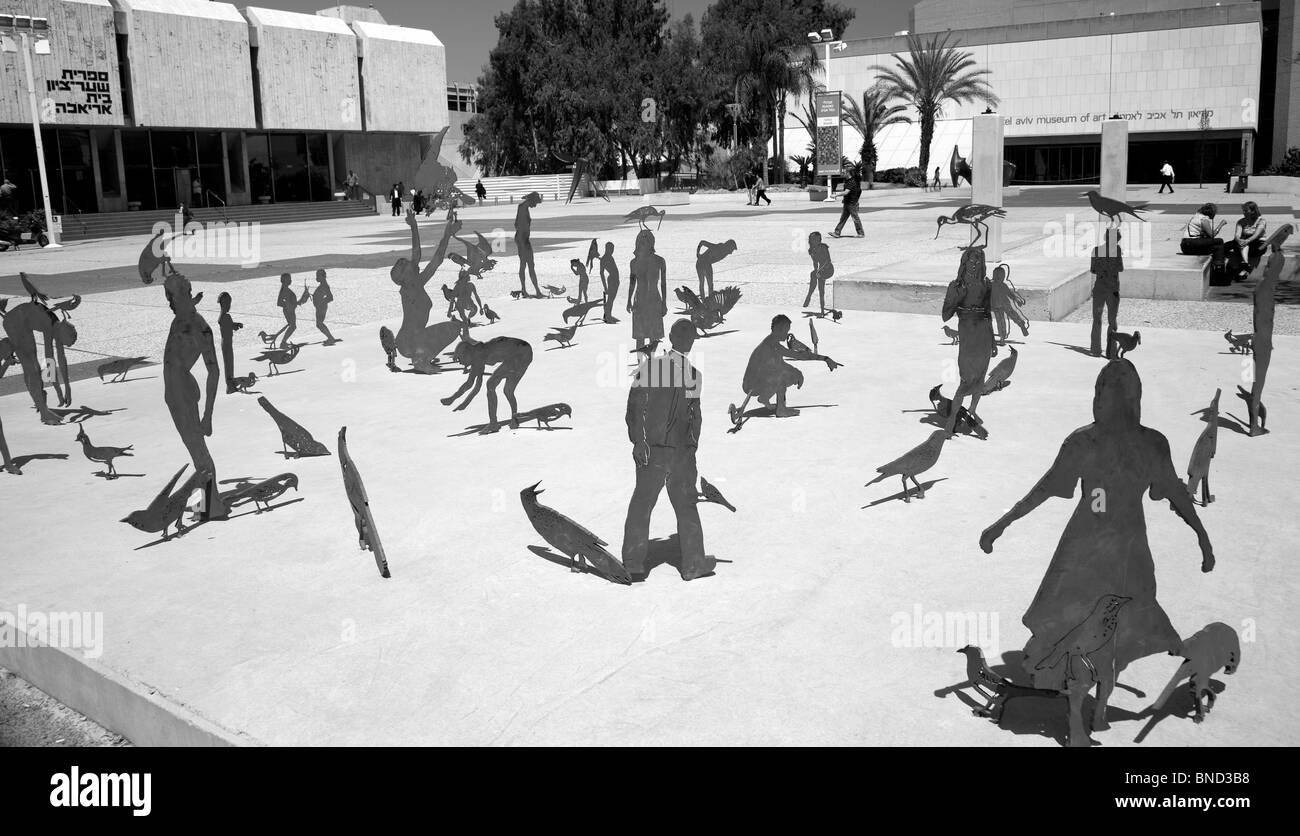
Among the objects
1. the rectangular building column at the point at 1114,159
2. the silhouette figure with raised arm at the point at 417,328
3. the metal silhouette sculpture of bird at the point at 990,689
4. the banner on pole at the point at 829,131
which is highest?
the banner on pole at the point at 829,131

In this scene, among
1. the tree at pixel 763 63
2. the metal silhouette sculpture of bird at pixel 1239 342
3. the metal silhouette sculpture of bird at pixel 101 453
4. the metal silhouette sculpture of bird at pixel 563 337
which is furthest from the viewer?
the tree at pixel 763 63

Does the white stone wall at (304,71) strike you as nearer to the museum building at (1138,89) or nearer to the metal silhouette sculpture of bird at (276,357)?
the museum building at (1138,89)

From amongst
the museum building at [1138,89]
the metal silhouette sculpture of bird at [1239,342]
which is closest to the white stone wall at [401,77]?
the museum building at [1138,89]

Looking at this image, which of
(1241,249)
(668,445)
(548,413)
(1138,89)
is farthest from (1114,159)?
(1138,89)

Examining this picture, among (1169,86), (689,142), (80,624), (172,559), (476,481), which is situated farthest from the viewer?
(689,142)

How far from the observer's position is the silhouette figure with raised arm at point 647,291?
36.2 ft

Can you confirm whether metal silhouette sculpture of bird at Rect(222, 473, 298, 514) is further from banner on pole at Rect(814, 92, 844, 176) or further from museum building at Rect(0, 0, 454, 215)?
banner on pole at Rect(814, 92, 844, 176)

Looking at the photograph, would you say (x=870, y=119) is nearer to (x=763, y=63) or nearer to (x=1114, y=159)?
(x=763, y=63)

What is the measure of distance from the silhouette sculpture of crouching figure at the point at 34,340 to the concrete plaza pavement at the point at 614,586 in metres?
0.35

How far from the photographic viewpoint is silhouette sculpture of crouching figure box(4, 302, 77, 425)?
908 centimetres
